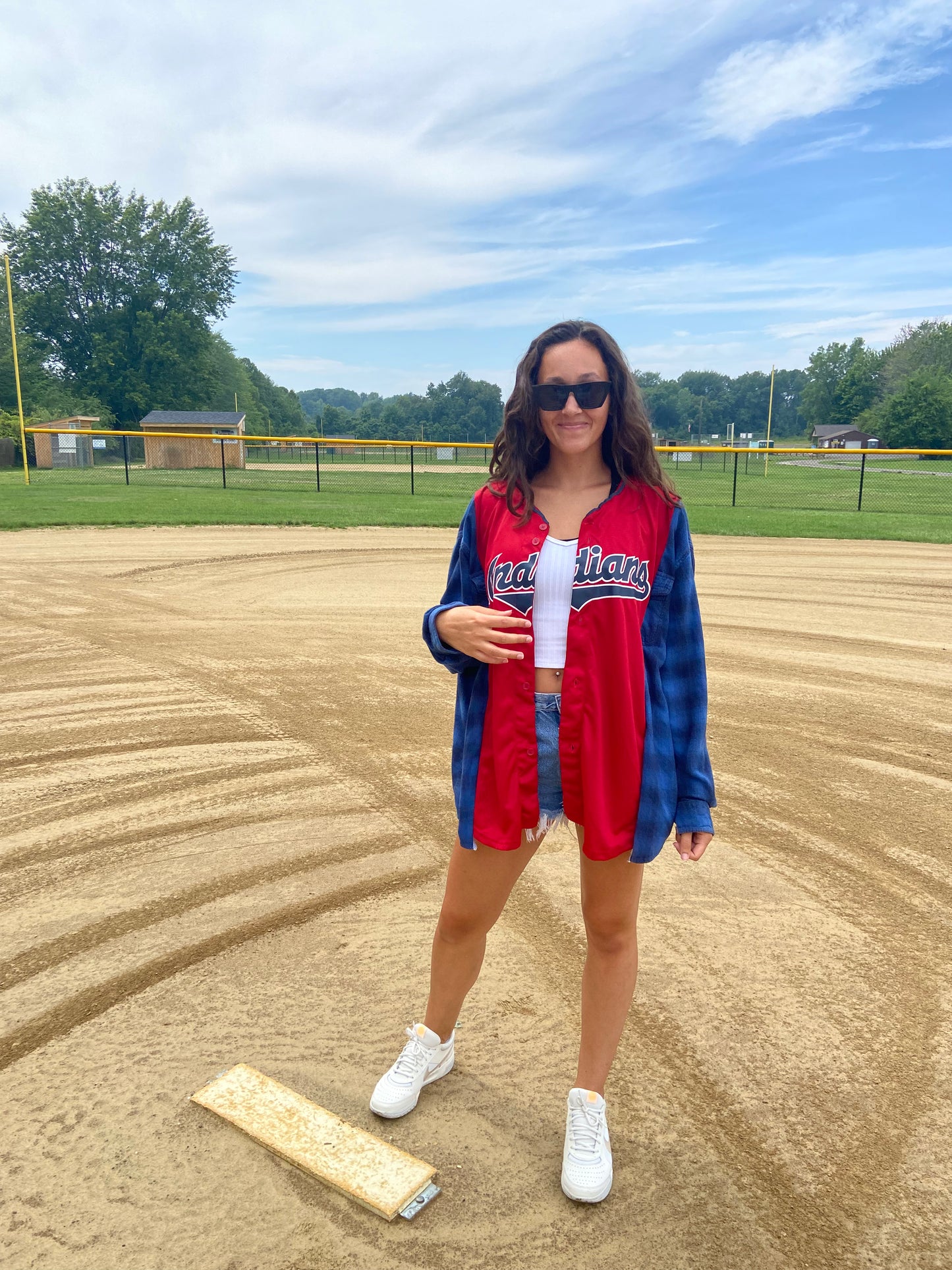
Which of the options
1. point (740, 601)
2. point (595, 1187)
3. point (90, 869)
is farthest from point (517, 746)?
point (740, 601)

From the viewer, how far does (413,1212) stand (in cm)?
200

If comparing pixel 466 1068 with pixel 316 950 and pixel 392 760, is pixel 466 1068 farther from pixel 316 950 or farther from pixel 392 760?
pixel 392 760

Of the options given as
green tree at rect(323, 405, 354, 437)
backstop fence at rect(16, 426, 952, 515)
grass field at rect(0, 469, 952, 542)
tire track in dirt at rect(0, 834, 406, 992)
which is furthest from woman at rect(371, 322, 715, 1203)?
green tree at rect(323, 405, 354, 437)

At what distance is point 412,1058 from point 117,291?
64731mm

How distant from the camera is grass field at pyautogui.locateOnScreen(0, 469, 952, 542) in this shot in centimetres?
1509

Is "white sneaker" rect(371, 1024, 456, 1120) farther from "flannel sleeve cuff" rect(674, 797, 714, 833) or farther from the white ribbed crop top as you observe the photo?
the white ribbed crop top

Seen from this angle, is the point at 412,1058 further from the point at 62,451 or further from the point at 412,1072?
the point at 62,451

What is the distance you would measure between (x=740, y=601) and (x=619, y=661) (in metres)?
7.56

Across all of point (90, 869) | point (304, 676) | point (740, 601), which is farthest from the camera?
point (740, 601)

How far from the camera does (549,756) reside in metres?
2.07

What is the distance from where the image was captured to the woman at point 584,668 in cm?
201

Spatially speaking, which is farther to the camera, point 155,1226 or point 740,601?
point 740,601

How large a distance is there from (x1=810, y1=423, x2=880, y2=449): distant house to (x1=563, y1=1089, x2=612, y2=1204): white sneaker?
77.1 m

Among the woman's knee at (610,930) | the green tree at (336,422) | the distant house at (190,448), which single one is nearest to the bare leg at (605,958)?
the woman's knee at (610,930)
